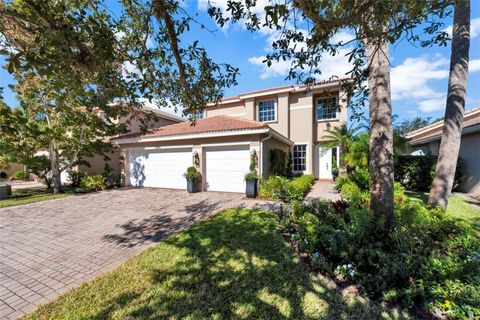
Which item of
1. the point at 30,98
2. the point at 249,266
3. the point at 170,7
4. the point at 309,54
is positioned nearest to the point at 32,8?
the point at 170,7

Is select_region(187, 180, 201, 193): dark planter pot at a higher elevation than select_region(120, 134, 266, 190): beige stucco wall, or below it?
below

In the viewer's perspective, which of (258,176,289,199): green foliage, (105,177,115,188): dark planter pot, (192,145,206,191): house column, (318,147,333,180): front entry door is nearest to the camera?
(258,176,289,199): green foliage

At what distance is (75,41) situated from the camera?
2.62m

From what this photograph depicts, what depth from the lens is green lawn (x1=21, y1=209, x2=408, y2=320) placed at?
2.73m

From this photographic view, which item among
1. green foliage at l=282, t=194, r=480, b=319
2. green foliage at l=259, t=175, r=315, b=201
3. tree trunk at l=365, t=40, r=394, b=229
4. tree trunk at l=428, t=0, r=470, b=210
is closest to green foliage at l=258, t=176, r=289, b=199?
green foliage at l=259, t=175, r=315, b=201

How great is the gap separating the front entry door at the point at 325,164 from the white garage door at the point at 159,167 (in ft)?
31.8

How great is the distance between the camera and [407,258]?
126 inches

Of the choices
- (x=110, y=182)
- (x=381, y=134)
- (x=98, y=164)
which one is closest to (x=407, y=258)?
(x=381, y=134)

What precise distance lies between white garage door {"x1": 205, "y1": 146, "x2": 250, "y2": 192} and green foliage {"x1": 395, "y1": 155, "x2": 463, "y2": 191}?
27.8 ft

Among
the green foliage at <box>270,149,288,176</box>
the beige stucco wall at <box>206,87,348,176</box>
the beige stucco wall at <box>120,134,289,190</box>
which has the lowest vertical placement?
the green foliage at <box>270,149,288,176</box>

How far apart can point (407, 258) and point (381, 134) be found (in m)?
2.66

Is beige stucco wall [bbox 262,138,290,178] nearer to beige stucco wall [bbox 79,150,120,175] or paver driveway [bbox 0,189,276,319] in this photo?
paver driveway [bbox 0,189,276,319]

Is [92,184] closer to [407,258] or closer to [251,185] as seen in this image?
[251,185]

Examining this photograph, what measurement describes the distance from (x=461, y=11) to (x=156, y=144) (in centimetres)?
1381
